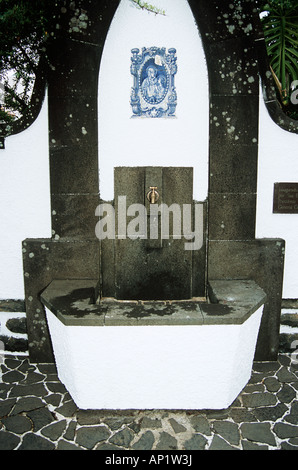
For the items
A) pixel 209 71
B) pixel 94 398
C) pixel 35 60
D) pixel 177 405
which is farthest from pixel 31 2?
pixel 177 405

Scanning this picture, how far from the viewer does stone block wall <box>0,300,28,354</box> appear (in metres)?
4.05

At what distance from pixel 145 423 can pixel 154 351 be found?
64 cm

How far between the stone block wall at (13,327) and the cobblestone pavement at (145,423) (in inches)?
19.7

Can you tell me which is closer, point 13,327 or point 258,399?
point 258,399

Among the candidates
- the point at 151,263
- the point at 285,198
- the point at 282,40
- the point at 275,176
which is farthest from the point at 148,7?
the point at 151,263

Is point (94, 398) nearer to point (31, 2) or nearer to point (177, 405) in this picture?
point (177, 405)

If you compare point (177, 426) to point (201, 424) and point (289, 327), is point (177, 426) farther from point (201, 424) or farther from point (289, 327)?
point (289, 327)

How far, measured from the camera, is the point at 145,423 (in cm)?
306

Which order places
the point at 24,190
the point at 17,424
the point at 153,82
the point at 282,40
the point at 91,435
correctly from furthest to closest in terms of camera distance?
the point at 282,40 → the point at 24,190 → the point at 153,82 → the point at 17,424 → the point at 91,435

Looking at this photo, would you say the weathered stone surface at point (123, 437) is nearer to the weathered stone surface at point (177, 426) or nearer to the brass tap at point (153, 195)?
the weathered stone surface at point (177, 426)

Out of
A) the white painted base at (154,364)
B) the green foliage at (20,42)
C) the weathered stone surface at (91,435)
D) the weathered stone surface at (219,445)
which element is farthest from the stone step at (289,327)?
the green foliage at (20,42)

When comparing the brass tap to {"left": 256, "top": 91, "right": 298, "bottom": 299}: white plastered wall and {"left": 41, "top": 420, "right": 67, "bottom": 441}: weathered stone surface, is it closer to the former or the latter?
{"left": 256, "top": 91, "right": 298, "bottom": 299}: white plastered wall

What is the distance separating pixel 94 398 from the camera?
3188mm

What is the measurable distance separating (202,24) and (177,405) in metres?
3.73
